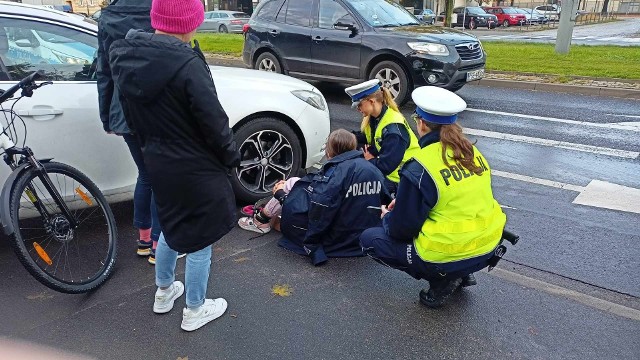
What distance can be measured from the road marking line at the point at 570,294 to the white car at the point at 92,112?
1947mm

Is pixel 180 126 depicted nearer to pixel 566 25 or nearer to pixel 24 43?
pixel 24 43

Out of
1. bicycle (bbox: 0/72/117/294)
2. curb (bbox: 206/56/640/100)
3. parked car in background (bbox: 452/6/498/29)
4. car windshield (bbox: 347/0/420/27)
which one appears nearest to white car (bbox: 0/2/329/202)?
bicycle (bbox: 0/72/117/294)

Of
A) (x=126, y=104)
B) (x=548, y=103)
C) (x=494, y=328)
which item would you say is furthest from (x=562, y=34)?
(x=126, y=104)

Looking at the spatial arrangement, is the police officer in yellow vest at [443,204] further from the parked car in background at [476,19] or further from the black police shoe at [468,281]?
the parked car in background at [476,19]

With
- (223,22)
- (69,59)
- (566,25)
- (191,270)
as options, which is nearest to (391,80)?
(69,59)

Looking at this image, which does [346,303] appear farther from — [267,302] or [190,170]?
[190,170]

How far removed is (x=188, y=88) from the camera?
2.30 meters

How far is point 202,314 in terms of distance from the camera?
Answer: 2.93 metres

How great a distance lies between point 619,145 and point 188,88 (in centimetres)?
613

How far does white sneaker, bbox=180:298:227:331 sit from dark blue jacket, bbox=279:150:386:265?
2.63 feet

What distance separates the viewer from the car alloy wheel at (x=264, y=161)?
432cm

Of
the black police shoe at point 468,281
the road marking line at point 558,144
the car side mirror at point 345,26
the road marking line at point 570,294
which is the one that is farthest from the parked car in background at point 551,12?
the black police shoe at point 468,281

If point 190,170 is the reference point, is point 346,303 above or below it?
below

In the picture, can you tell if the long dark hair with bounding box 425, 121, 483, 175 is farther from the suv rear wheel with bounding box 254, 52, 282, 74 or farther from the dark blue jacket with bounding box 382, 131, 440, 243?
the suv rear wheel with bounding box 254, 52, 282, 74
